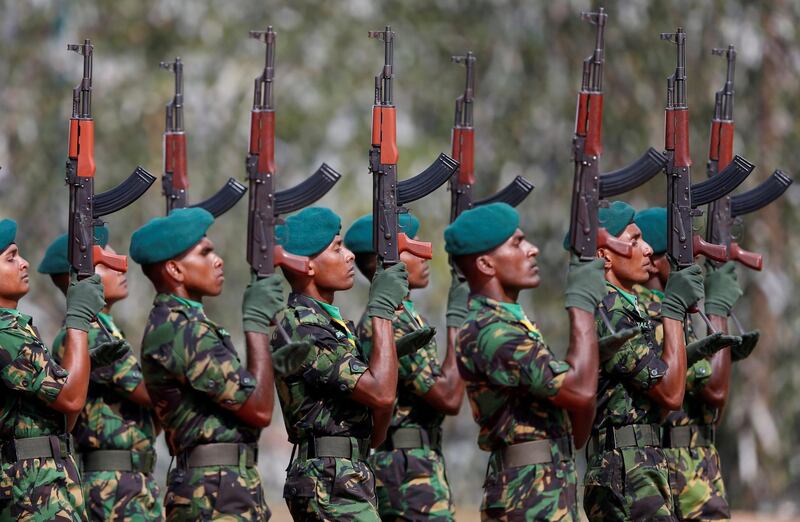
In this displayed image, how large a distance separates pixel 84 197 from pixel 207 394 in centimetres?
115

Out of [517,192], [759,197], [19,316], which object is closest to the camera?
[19,316]

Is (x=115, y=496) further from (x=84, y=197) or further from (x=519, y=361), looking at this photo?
(x=519, y=361)

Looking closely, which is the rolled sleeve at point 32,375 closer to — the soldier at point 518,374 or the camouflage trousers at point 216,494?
the camouflage trousers at point 216,494

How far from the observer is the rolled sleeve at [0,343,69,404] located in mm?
8492

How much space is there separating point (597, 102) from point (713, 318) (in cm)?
175

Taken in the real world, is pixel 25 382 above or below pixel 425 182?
below

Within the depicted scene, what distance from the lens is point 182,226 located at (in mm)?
9242

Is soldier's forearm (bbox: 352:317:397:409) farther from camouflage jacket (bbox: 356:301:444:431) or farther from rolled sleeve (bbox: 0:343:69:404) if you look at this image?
rolled sleeve (bbox: 0:343:69:404)

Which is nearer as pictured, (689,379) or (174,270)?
(174,270)

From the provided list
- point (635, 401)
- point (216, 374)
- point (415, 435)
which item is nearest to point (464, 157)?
point (415, 435)

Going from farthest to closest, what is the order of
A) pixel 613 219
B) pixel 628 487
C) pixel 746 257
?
1. pixel 746 257
2. pixel 613 219
3. pixel 628 487

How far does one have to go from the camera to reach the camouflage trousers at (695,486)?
10133mm

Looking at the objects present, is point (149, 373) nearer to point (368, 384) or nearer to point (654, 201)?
point (368, 384)

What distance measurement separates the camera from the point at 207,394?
8.87m
